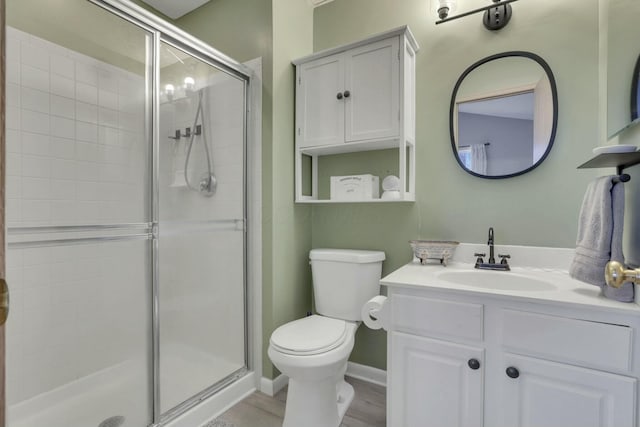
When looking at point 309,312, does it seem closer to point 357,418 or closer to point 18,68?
point 357,418

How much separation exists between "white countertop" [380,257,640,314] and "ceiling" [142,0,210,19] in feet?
7.27

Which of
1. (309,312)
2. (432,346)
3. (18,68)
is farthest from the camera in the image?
(309,312)

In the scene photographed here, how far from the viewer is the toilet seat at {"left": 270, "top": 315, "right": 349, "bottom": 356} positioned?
4.53ft

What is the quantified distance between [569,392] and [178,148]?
1.92 metres

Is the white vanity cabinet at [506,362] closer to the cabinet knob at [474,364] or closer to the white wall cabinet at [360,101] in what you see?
the cabinet knob at [474,364]

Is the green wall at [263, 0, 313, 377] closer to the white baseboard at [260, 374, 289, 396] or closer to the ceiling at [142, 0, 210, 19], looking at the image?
the white baseboard at [260, 374, 289, 396]

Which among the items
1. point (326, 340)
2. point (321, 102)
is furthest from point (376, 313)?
point (321, 102)

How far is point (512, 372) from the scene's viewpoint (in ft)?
3.49

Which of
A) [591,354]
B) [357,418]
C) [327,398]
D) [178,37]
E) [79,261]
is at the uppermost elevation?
[178,37]

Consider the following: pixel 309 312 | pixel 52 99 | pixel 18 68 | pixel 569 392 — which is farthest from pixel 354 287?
pixel 18 68

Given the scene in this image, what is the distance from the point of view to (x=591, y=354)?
0.97 metres

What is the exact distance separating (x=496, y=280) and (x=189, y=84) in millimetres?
1839

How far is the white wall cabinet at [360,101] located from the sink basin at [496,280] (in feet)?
1.56

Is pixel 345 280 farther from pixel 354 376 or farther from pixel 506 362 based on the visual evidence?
pixel 506 362
